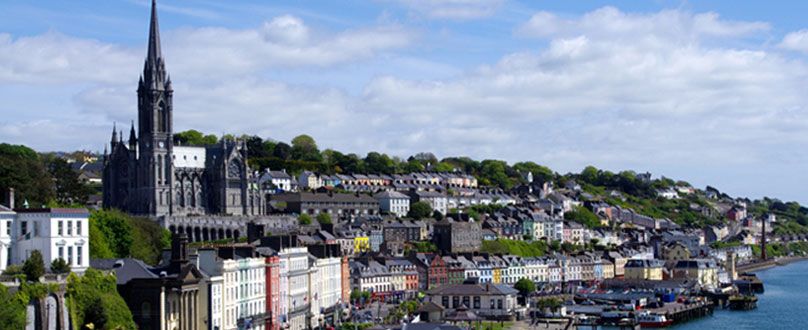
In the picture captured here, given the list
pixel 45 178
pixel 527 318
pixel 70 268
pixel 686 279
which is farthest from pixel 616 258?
pixel 70 268

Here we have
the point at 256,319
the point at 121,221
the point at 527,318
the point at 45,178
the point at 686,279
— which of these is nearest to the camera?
the point at 256,319

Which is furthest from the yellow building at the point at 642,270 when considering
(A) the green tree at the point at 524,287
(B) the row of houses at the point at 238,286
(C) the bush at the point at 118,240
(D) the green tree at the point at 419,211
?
(C) the bush at the point at 118,240

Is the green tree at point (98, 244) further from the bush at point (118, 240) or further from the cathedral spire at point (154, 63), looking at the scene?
the cathedral spire at point (154, 63)

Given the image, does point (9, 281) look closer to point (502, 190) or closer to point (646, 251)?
point (646, 251)

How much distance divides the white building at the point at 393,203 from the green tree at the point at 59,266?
9308cm

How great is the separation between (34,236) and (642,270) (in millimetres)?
91549

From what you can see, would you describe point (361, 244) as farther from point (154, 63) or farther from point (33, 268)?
point (33, 268)

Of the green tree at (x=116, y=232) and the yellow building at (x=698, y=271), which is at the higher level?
the green tree at (x=116, y=232)

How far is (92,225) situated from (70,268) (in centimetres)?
2048

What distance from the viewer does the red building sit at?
70750 millimetres

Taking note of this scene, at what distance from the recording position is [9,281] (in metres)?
49.2

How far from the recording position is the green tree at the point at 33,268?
50219mm

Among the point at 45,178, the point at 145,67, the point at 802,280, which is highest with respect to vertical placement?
the point at 145,67

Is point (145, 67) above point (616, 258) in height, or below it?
above
